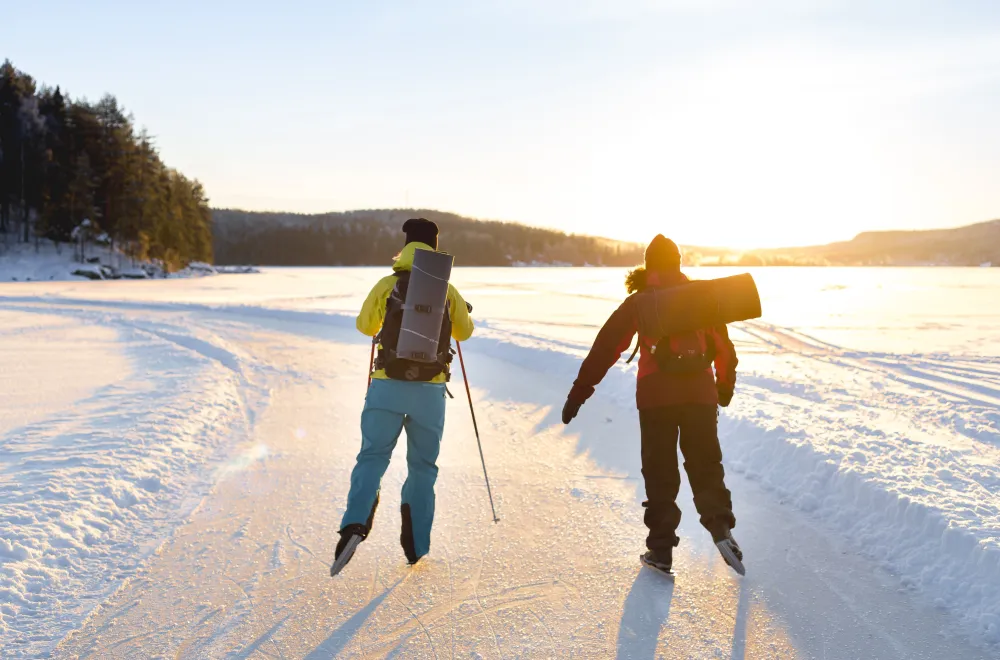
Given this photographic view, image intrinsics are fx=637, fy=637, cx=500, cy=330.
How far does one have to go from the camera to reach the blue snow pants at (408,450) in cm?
379

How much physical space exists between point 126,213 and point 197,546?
7019 centimetres

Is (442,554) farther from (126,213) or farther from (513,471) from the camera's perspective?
(126,213)

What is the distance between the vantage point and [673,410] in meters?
3.83

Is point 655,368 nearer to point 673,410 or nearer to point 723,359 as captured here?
point 673,410

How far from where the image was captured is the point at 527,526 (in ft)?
15.1

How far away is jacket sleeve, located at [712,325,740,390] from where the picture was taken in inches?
154

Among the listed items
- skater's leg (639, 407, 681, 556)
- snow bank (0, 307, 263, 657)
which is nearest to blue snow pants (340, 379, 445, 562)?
skater's leg (639, 407, 681, 556)

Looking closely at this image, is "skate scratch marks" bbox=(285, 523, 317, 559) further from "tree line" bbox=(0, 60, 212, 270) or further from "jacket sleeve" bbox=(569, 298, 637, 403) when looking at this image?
"tree line" bbox=(0, 60, 212, 270)

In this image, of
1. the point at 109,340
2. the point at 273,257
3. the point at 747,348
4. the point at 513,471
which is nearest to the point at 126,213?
the point at 109,340

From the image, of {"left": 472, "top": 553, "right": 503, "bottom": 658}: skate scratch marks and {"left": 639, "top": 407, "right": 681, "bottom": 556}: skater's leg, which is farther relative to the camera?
{"left": 639, "top": 407, "right": 681, "bottom": 556}: skater's leg

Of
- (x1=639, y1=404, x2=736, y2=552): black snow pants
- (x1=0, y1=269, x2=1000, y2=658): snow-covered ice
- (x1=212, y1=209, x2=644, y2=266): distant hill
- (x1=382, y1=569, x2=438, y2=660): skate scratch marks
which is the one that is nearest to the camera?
(x1=382, y1=569, x2=438, y2=660): skate scratch marks

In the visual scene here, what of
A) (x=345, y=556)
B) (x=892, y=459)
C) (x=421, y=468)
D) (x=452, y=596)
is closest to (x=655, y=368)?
(x=421, y=468)

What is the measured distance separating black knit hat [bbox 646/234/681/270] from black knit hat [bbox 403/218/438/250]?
1.36 m

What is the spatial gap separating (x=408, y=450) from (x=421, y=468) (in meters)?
0.16
